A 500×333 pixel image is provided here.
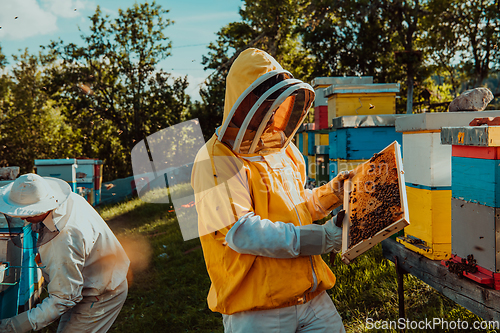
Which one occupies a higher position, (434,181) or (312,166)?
(434,181)

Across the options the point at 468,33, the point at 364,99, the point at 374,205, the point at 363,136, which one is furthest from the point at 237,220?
the point at 468,33

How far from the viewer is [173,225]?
26.6 feet

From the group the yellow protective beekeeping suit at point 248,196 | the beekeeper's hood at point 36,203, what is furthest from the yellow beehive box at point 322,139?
the beekeeper's hood at point 36,203

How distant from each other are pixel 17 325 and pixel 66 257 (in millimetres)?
610

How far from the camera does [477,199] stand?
1.80 m

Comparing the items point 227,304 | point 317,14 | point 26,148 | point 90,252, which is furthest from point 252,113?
point 26,148

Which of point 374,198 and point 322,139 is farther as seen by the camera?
point 322,139

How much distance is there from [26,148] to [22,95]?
2995mm

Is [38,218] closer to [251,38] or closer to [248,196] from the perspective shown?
[248,196]

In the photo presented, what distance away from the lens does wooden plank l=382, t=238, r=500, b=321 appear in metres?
1.72

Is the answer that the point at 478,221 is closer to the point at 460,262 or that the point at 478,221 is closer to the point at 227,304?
the point at 460,262

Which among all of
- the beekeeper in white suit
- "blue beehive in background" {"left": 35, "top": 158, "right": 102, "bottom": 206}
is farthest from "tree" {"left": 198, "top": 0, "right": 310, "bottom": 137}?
the beekeeper in white suit

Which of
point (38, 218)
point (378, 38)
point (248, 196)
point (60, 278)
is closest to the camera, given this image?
point (248, 196)

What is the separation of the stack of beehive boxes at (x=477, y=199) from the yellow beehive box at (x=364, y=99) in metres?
2.62
